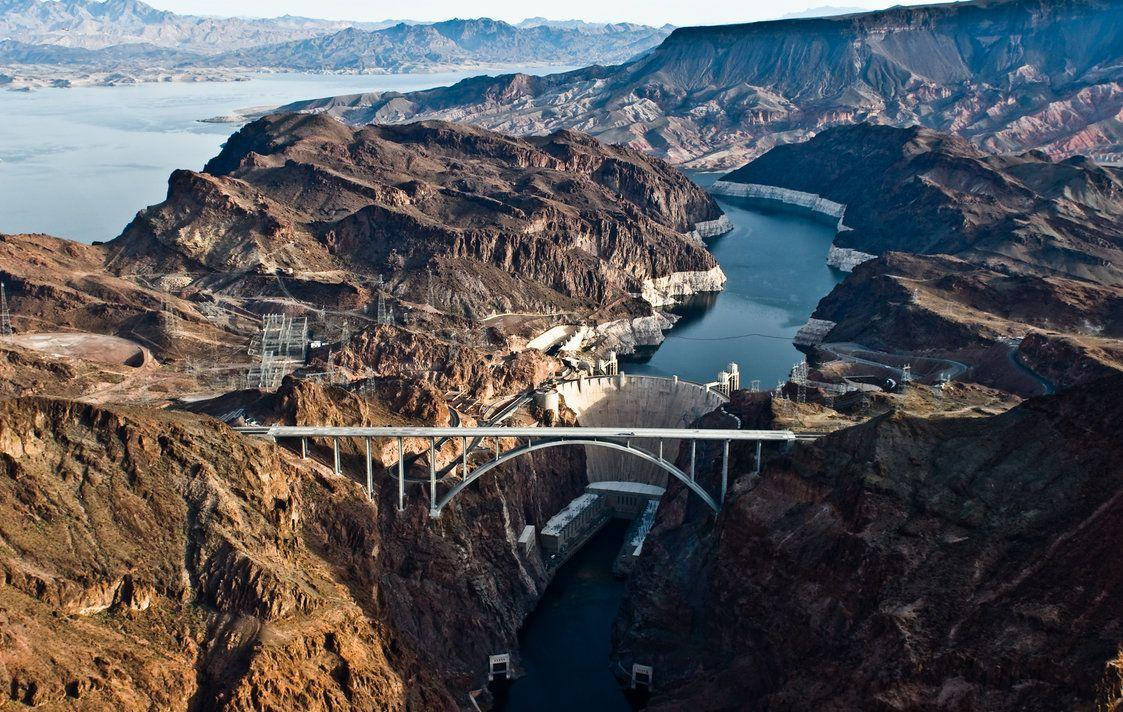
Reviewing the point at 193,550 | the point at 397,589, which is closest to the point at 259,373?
the point at 397,589

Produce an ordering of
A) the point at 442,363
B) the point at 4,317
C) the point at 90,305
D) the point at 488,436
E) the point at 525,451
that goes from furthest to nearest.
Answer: the point at 90,305 < the point at 4,317 < the point at 442,363 < the point at 488,436 < the point at 525,451

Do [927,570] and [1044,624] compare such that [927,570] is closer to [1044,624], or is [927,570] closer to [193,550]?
[1044,624]

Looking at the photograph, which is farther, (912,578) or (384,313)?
(384,313)

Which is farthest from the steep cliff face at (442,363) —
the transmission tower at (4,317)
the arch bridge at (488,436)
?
the transmission tower at (4,317)

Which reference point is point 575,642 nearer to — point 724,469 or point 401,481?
point 724,469

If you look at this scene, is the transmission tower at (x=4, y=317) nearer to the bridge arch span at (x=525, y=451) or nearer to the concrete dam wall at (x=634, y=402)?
the concrete dam wall at (x=634, y=402)

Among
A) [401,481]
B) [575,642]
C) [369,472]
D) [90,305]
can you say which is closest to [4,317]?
[90,305]

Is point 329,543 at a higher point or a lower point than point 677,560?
higher
